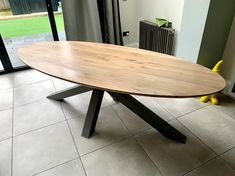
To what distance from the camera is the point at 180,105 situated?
2.00 m

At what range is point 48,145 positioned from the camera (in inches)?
61.4

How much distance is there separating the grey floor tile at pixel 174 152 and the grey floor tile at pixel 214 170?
4cm

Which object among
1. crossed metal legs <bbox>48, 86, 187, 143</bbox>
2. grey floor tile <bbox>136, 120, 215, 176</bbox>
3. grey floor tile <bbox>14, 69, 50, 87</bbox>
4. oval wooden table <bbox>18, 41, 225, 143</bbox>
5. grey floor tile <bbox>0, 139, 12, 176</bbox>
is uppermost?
oval wooden table <bbox>18, 41, 225, 143</bbox>

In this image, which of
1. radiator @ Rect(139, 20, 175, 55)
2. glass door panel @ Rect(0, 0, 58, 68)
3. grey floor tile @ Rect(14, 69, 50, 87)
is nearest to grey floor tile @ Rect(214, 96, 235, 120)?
radiator @ Rect(139, 20, 175, 55)

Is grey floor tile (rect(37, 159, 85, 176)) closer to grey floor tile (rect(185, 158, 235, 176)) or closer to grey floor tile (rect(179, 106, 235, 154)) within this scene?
grey floor tile (rect(185, 158, 235, 176))

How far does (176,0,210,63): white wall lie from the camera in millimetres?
1766

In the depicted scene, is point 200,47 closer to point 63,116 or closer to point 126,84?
point 126,84

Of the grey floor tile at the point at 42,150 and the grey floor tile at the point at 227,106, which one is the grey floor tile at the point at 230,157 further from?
the grey floor tile at the point at 42,150

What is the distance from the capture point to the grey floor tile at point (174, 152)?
4.43 feet

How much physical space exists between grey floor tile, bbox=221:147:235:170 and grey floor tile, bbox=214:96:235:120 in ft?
1.61

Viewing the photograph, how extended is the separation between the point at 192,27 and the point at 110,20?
1.33 metres

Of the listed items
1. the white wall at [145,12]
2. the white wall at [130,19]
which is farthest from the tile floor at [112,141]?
the white wall at [130,19]

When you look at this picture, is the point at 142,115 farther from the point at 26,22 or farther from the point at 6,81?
the point at 26,22

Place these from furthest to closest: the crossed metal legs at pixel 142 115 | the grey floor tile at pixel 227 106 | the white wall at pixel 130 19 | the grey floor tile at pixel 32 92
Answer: the white wall at pixel 130 19 → the grey floor tile at pixel 32 92 → the grey floor tile at pixel 227 106 → the crossed metal legs at pixel 142 115
